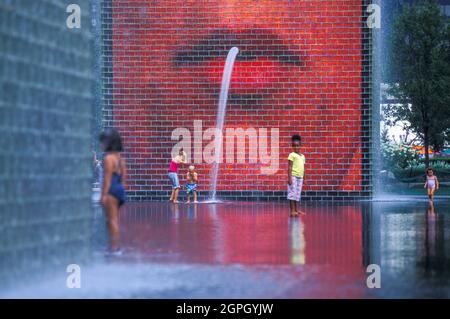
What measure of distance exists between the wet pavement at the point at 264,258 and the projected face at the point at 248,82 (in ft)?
23.9

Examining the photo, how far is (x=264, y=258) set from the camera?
10.6 metres

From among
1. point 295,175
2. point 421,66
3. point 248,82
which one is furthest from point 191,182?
point 421,66

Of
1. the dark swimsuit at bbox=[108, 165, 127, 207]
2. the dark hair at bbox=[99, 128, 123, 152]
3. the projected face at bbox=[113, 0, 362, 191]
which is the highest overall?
the projected face at bbox=[113, 0, 362, 191]

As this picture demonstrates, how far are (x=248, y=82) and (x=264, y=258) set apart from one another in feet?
52.0

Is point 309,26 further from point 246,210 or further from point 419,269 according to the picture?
point 419,269

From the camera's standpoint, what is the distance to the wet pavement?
26.5ft

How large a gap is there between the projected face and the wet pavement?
7.30 metres

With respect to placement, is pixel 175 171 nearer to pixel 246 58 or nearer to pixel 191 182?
pixel 191 182

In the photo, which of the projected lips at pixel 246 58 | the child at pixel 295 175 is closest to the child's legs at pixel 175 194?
the projected lips at pixel 246 58

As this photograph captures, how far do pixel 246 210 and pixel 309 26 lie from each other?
725 cm

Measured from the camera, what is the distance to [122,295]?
25.4 ft

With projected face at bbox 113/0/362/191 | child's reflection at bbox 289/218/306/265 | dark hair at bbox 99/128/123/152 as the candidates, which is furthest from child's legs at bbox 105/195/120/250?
projected face at bbox 113/0/362/191

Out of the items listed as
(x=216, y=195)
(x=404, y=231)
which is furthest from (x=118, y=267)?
(x=216, y=195)

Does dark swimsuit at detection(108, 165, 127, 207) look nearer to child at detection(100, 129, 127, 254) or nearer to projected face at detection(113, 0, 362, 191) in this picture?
child at detection(100, 129, 127, 254)
